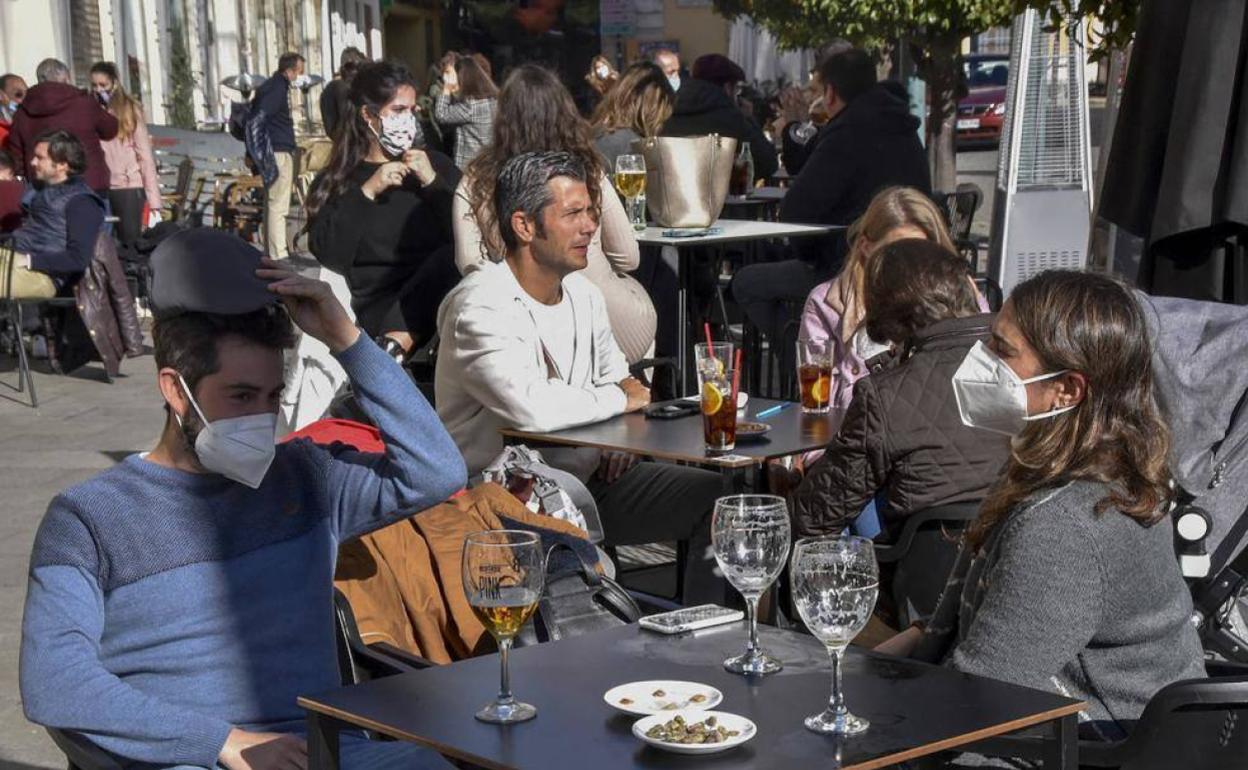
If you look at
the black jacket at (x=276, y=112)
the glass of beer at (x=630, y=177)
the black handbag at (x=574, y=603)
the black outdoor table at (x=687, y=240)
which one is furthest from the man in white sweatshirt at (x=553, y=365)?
the black jacket at (x=276, y=112)

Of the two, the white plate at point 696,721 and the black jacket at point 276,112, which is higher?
the white plate at point 696,721

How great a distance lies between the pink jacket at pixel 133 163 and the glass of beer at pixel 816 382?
11.7m

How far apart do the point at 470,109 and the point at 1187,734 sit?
980 cm

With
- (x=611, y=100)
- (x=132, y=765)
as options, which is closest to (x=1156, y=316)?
(x=132, y=765)

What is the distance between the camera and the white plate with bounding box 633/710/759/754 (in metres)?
2.40

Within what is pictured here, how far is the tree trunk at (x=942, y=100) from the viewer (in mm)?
17312

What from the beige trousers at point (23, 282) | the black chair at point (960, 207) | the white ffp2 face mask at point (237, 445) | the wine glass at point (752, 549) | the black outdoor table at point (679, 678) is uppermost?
the white ffp2 face mask at point (237, 445)

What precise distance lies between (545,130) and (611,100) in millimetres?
2709

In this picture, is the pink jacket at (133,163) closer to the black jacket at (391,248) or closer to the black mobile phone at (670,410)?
the black jacket at (391,248)

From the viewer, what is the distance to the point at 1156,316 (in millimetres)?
4320

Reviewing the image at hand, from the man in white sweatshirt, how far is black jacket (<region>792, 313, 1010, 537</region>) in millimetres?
739

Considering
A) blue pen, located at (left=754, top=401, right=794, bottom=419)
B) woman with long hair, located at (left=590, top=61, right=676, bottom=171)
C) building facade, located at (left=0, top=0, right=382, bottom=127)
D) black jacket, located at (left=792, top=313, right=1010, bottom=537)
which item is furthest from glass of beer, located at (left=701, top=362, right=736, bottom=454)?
building facade, located at (left=0, top=0, right=382, bottom=127)

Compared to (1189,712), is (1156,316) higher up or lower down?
higher up

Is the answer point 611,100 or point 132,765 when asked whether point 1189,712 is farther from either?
point 611,100
